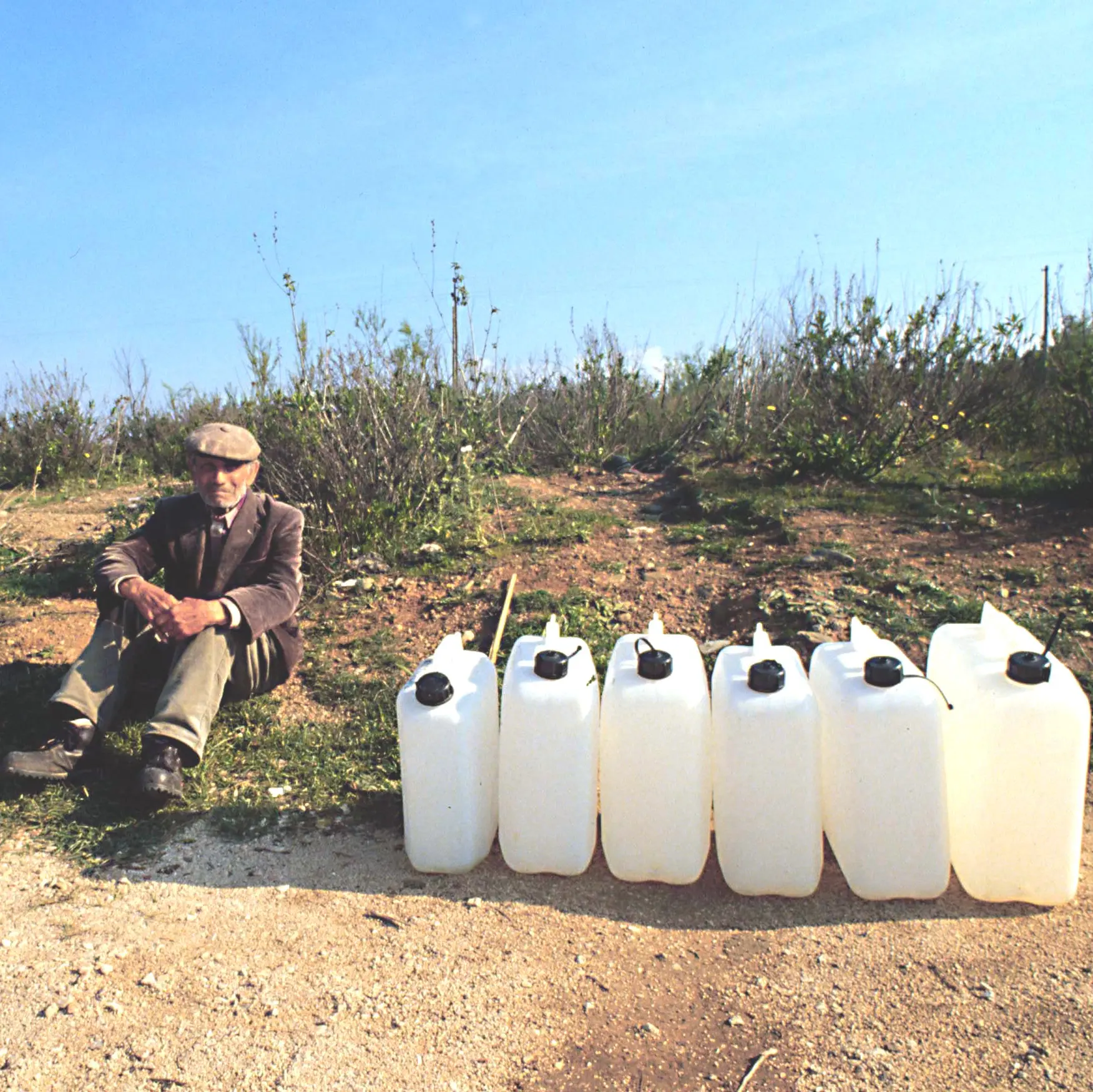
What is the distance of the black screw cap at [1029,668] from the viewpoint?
246 centimetres

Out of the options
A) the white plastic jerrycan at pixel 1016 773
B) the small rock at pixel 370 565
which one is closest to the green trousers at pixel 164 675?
the small rock at pixel 370 565

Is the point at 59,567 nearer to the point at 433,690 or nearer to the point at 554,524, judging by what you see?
the point at 554,524

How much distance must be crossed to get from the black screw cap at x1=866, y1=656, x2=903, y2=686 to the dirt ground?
68 cm

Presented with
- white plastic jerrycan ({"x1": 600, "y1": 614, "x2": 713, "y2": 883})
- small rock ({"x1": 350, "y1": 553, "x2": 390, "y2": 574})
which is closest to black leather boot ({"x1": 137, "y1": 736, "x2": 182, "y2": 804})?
white plastic jerrycan ({"x1": 600, "y1": 614, "x2": 713, "y2": 883})

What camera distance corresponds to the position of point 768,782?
262 centimetres

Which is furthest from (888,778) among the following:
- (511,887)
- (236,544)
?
(236,544)

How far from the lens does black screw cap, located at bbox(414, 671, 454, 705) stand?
269 centimetres

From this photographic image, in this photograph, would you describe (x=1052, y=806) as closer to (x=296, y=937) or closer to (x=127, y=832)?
(x=296, y=937)

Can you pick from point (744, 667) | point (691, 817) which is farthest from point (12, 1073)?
point (744, 667)

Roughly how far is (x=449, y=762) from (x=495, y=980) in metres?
0.65

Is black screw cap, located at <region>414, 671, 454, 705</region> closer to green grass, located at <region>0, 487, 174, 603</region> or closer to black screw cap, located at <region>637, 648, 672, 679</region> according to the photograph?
black screw cap, located at <region>637, 648, 672, 679</region>

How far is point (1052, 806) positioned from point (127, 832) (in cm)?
293

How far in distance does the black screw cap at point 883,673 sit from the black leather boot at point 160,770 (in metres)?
2.33

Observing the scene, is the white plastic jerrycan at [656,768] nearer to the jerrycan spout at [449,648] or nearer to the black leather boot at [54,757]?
the jerrycan spout at [449,648]
